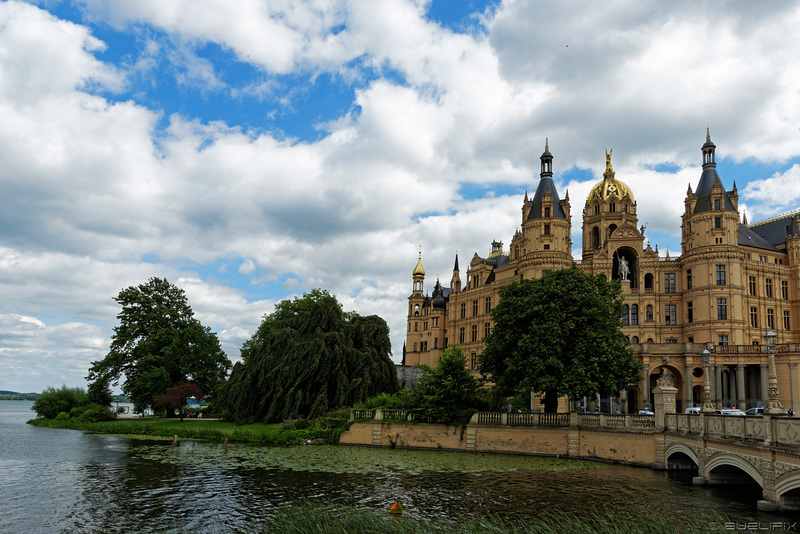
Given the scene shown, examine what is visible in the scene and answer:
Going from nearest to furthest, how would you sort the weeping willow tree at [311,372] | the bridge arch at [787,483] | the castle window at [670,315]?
the bridge arch at [787,483] → the weeping willow tree at [311,372] → the castle window at [670,315]

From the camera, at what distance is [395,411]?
139 ft

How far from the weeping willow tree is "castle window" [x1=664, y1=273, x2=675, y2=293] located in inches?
1362

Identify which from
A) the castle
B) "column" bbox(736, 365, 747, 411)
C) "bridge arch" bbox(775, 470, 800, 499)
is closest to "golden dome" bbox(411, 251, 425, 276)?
the castle

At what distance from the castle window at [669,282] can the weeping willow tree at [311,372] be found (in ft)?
114

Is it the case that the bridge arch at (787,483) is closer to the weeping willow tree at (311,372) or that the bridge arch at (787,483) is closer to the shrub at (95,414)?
the weeping willow tree at (311,372)

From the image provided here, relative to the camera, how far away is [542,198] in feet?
238

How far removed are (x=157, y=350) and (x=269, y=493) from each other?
43.5m

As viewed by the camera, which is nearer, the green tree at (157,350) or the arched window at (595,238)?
the green tree at (157,350)

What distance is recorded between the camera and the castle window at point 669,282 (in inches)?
2643

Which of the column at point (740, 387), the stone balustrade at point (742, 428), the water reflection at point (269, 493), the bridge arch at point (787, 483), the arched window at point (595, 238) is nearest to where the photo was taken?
the bridge arch at point (787, 483)

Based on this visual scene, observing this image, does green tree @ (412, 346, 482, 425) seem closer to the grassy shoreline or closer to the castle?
the grassy shoreline

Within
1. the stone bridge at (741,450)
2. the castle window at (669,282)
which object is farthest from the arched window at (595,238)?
the stone bridge at (741,450)

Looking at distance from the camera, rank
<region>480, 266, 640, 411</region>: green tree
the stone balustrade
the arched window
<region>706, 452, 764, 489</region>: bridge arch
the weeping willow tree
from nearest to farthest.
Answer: the stone balustrade, <region>706, 452, 764, 489</region>: bridge arch, <region>480, 266, 640, 411</region>: green tree, the weeping willow tree, the arched window

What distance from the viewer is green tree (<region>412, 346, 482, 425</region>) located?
40219mm
